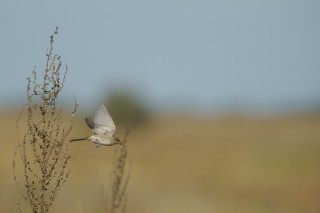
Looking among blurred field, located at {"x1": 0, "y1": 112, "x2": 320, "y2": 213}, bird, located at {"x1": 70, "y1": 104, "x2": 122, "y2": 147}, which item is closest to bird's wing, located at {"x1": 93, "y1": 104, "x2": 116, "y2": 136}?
bird, located at {"x1": 70, "y1": 104, "x2": 122, "y2": 147}

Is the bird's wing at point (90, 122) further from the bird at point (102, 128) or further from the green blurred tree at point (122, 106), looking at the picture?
the green blurred tree at point (122, 106)

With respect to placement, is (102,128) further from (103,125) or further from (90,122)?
(90,122)

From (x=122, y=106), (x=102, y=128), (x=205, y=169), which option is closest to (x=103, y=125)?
(x=102, y=128)

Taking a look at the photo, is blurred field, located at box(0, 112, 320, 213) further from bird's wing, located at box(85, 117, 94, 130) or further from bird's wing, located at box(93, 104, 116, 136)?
bird's wing, located at box(85, 117, 94, 130)

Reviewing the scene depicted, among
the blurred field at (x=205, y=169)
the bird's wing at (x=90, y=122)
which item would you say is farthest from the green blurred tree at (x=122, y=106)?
the bird's wing at (x=90, y=122)

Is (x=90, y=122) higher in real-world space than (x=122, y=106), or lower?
higher

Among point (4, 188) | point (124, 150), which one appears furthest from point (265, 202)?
point (124, 150)

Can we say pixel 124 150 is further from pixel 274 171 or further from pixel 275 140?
pixel 275 140
